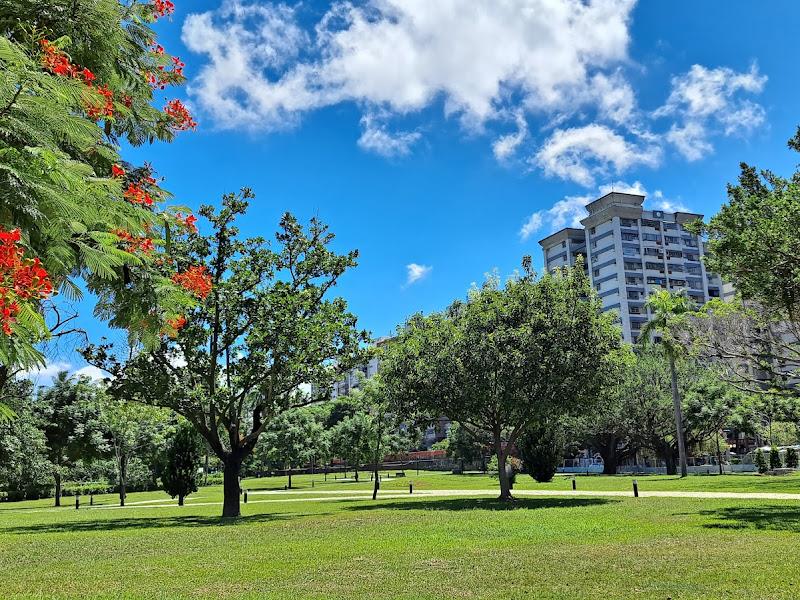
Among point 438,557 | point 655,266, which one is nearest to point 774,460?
point 438,557

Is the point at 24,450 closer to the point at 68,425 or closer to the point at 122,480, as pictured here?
the point at 122,480

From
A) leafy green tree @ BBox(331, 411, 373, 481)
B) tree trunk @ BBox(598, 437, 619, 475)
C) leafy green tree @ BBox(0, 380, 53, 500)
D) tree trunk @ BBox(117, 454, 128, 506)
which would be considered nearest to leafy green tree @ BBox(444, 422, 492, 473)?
tree trunk @ BBox(598, 437, 619, 475)

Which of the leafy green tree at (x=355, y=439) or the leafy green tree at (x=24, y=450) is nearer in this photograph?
the leafy green tree at (x=355, y=439)

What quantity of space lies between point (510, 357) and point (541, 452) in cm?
1683

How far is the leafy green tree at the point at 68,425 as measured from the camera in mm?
53344

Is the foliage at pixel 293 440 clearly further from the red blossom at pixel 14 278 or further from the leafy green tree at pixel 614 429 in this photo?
the red blossom at pixel 14 278

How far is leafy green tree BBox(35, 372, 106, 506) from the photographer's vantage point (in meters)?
53.3

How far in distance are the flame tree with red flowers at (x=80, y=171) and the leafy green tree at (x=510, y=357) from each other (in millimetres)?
19341

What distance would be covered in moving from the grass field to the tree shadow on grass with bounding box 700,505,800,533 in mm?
53

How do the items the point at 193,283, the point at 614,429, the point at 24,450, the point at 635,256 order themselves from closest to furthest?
the point at 193,283, the point at 24,450, the point at 614,429, the point at 635,256

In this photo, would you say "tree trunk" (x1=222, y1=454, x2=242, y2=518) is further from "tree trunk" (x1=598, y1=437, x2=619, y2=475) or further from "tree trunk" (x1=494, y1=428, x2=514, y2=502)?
"tree trunk" (x1=598, y1=437, x2=619, y2=475)

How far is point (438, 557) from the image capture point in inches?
474

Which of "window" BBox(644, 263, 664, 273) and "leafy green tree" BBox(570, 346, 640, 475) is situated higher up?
"window" BBox(644, 263, 664, 273)

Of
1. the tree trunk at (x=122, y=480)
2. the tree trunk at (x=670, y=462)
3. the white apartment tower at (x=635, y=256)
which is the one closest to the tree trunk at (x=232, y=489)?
the tree trunk at (x=122, y=480)
